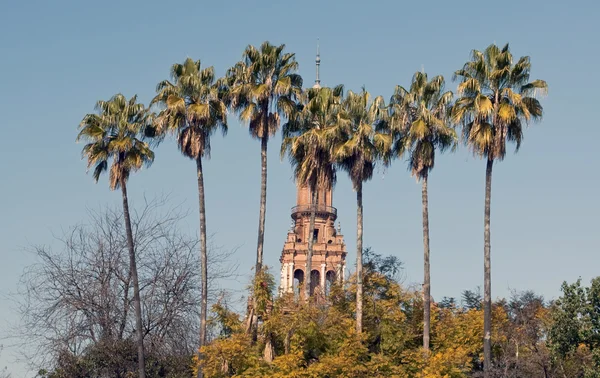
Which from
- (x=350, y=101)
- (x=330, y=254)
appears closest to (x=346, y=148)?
(x=350, y=101)

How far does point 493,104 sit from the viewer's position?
4009 cm

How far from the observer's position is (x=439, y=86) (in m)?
42.6

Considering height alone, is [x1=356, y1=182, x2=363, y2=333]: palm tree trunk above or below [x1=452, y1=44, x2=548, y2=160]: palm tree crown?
below

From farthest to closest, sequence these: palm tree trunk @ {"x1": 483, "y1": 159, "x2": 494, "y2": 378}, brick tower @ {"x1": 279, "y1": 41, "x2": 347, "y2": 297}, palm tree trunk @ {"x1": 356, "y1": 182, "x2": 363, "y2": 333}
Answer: brick tower @ {"x1": 279, "y1": 41, "x2": 347, "y2": 297}
palm tree trunk @ {"x1": 356, "y1": 182, "x2": 363, "y2": 333}
palm tree trunk @ {"x1": 483, "y1": 159, "x2": 494, "y2": 378}

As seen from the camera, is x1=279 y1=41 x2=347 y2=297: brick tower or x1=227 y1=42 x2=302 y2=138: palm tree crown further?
x1=279 y1=41 x2=347 y2=297: brick tower

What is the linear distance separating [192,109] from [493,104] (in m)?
13.4

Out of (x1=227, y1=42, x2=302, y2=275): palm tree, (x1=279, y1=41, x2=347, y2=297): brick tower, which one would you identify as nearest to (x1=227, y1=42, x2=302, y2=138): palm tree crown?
(x1=227, y1=42, x2=302, y2=275): palm tree

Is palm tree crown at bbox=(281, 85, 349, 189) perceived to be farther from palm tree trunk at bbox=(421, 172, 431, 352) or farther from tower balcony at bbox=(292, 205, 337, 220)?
tower balcony at bbox=(292, 205, 337, 220)

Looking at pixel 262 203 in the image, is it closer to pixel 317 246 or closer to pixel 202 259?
pixel 202 259

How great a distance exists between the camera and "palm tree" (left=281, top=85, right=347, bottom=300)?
4228 centimetres

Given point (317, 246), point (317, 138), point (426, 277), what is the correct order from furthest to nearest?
1. point (317, 246)
2. point (317, 138)
3. point (426, 277)

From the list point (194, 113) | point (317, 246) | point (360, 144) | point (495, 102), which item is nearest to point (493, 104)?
point (495, 102)

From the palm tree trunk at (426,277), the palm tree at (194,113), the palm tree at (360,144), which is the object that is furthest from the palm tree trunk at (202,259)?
the palm tree trunk at (426,277)

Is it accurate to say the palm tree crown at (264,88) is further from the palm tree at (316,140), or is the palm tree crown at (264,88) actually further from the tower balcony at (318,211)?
the tower balcony at (318,211)
